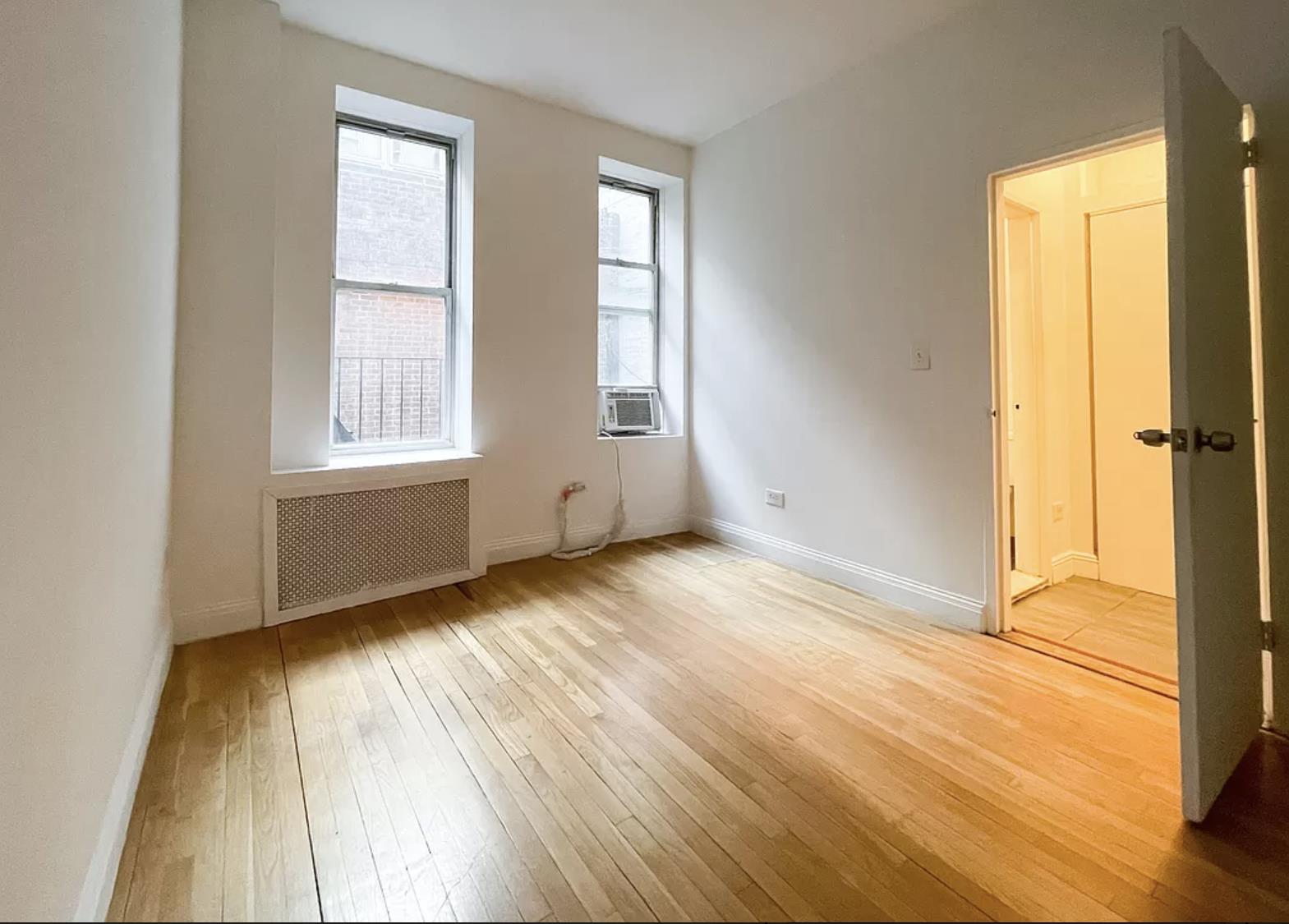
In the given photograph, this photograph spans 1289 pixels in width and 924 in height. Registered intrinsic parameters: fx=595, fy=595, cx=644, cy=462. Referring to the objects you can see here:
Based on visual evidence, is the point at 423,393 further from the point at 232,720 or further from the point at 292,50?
the point at 232,720

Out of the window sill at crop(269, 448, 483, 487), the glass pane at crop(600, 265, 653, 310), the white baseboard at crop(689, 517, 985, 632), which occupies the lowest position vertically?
the white baseboard at crop(689, 517, 985, 632)

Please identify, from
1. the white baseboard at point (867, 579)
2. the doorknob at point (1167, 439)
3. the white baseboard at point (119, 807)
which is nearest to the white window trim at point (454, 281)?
the white baseboard at point (119, 807)

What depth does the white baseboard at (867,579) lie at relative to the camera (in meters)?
2.54

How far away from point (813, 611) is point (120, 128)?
8.95 ft

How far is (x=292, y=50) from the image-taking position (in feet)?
8.89

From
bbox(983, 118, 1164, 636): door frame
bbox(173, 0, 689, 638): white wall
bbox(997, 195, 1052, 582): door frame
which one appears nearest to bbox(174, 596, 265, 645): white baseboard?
bbox(173, 0, 689, 638): white wall

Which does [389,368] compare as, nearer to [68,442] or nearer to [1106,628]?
[68,442]

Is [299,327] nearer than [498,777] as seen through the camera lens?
No

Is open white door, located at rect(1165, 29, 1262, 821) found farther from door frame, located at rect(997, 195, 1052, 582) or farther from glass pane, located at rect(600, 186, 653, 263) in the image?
glass pane, located at rect(600, 186, 653, 263)

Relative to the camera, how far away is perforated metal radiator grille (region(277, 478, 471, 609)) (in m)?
2.61

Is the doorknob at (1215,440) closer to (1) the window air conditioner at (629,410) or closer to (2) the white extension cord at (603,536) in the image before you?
(2) the white extension cord at (603,536)

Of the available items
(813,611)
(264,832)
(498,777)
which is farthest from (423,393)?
(264,832)

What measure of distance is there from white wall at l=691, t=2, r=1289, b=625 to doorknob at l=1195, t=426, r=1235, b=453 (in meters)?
0.55

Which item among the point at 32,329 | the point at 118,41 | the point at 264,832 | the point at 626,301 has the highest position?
the point at 626,301
